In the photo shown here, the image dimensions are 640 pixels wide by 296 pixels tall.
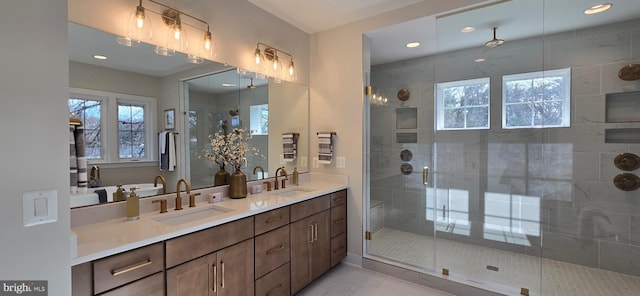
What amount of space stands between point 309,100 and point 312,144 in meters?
0.54

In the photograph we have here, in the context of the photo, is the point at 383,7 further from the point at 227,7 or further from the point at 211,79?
the point at 211,79

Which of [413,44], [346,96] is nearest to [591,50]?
[413,44]

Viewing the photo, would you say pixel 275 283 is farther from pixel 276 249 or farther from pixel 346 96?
pixel 346 96

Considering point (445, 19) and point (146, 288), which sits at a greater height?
point (445, 19)

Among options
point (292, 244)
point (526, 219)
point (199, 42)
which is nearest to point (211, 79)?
point (199, 42)

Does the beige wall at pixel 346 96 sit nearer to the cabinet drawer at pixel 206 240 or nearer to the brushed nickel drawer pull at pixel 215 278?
the cabinet drawer at pixel 206 240

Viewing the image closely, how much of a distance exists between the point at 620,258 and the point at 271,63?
4.09m

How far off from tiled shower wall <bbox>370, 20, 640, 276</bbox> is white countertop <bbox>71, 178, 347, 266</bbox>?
1647 mm

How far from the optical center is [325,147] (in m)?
3.03

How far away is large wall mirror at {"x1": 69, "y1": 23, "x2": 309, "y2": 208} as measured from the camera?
1627 mm

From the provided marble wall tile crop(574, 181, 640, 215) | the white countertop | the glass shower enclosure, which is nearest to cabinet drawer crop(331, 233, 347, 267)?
the glass shower enclosure

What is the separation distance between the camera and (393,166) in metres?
3.62

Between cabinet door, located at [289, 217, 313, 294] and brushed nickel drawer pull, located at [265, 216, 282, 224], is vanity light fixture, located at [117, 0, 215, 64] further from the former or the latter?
cabinet door, located at [289, 217, 313, 294]

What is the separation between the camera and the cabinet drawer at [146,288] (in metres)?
1.24
